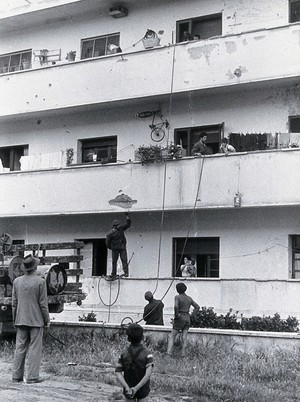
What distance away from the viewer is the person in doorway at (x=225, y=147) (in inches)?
711

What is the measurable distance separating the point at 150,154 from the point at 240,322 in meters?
5.49

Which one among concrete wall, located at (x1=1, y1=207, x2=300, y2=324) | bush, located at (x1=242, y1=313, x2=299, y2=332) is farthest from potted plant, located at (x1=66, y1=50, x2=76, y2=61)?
bush, located at (x1=242, y1=313, x2=299, y2=332)

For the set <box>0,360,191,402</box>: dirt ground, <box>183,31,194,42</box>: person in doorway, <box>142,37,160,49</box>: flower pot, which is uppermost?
<box>183,31,194,42</box>: person in doorway

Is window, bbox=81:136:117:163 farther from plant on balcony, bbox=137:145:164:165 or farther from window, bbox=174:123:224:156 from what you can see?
window, bbox=174:123:224:156

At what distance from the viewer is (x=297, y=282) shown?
17078mm

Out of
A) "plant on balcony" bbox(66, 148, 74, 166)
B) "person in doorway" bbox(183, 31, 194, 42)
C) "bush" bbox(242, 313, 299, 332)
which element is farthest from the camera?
"plant on balcony" bbox(66, 148, 74, 166)

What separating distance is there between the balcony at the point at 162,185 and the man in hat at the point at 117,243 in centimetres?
91

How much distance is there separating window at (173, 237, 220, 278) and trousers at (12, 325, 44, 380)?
9.50 meters

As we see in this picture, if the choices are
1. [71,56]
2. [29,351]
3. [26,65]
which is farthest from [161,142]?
[29,351]

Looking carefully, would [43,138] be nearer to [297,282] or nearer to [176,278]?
[176,278]

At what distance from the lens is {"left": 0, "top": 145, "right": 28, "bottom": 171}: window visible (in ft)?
78.1

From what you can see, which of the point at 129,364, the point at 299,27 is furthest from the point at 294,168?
the point at 129,364

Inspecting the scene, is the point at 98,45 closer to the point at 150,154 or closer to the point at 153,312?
the point at 150,154

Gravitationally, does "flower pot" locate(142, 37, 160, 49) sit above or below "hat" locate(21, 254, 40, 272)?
above
